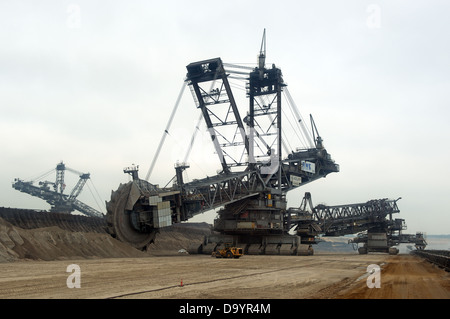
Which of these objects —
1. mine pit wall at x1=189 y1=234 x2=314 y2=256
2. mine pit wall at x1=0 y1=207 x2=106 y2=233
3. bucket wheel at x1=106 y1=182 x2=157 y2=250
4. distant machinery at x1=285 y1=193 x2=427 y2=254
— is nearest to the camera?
bucket wheel at x1=106 y1=182 x2=157 y2=250

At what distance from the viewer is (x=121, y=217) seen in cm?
4703

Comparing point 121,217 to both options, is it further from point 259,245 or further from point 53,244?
point 259,245

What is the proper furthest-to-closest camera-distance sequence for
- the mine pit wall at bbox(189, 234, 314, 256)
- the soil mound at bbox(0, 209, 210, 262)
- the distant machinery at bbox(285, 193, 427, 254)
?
the distant machinery at bbox(285, 193, 427, 254) → the mine pit wall at bbox(189, 234, 314, 256) → the soil mound at bbox(0, 209, 210, 262)

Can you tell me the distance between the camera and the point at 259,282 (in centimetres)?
2034

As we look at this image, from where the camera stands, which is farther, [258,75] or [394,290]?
[258,75]

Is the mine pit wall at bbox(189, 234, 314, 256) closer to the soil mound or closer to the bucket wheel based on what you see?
the soil mound

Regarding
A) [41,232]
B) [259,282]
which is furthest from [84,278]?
[41,232]

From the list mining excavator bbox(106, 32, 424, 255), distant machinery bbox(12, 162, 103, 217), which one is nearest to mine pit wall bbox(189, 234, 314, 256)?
mining excavator bbox(106, 32, 424, 255)

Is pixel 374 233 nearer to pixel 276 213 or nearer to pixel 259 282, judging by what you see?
pixel 276 213

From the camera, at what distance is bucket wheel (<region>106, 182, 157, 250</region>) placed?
46.1m

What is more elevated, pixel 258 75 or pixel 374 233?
pixel 258 75

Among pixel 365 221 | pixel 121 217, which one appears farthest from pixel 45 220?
pixel 365 221

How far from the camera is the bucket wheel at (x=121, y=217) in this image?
151 feet

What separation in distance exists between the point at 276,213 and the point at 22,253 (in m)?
35.3
